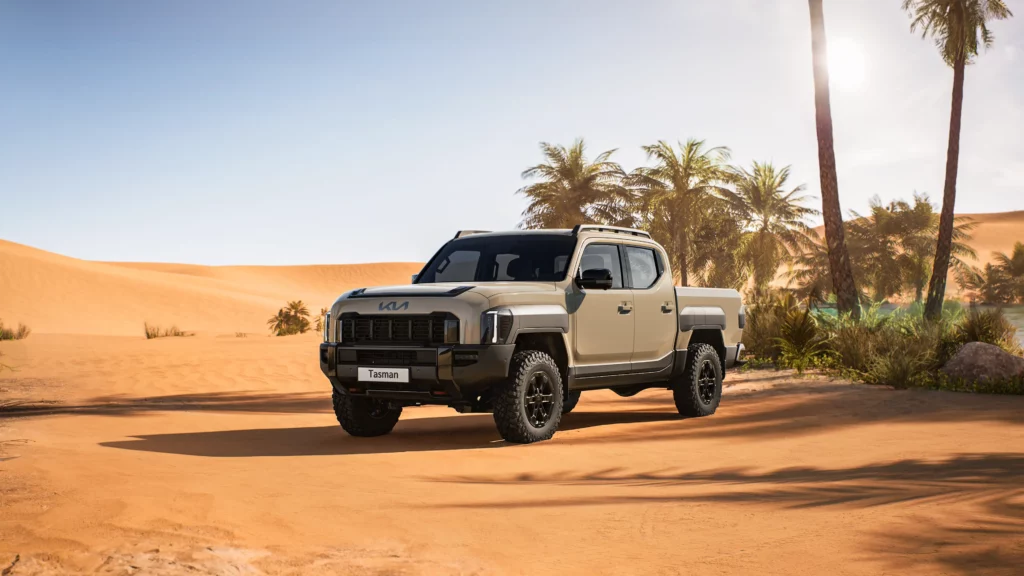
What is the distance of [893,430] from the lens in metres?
10.8

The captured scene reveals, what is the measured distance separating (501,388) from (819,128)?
15.8 metres

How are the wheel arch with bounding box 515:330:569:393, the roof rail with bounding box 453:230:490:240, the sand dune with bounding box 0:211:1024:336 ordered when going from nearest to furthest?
the wheel arch with bounding box 515:330:569:393
the roof rail with bounding box 453:230:490:240
the sand dune with bounding box 0:211:1024:336

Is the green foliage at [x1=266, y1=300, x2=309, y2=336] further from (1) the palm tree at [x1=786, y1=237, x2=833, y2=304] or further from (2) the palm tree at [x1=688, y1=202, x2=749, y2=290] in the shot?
(1) the palm tree at [x1=786, y1=237, x2=833, y2=304]

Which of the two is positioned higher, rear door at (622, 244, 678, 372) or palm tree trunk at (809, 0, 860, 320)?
palm tree trunk at (809, 0, 860, 320)

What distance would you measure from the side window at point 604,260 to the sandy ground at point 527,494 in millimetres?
1737

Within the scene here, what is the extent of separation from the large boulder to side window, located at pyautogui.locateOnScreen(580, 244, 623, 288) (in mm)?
7149

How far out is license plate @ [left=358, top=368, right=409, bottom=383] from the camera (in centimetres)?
904

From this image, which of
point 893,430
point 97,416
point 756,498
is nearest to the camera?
point 756,498

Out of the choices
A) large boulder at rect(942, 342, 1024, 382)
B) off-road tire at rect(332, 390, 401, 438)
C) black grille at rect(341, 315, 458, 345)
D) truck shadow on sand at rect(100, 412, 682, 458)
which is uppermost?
black grille at rect(341, 315, 458, 345)

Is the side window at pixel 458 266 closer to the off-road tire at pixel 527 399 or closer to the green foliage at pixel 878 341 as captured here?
the off-road tire at pixel 527 399

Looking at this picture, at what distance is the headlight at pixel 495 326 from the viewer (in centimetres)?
884

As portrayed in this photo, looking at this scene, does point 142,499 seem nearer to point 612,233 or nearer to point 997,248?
point 612,233

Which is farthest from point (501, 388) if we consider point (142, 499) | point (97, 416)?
point (97, 416)

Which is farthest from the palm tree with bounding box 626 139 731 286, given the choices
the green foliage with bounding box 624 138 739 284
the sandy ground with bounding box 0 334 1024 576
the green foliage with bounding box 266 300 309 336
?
the sandy ground with bounding box 0 334 1024 576
